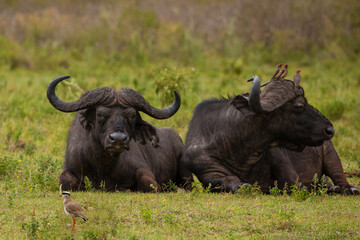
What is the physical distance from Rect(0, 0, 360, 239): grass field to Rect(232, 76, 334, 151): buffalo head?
717mm

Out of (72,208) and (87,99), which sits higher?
(87,99)

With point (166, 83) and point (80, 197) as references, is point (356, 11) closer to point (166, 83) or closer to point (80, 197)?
point (166, 83)

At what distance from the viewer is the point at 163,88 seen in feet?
40.4

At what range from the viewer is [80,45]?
22.4 metres

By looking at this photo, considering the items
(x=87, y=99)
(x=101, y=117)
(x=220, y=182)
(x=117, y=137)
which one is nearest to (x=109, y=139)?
(x=117, y=137)

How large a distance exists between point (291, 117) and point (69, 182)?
2.57 m

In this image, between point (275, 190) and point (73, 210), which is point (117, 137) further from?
point (275, 190)

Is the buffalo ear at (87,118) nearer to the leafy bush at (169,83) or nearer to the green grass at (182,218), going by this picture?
the green grass at (182,218)

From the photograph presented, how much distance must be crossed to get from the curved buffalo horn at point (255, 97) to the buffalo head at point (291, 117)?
149 mm

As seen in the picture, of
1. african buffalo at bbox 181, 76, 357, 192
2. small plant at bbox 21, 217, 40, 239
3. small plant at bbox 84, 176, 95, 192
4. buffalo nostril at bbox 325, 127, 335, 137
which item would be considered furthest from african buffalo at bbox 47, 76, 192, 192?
small plant at bbox 21, 217, 40, 239

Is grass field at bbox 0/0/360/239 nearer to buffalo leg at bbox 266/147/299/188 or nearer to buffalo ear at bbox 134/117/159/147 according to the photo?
buffalo leg at bbox 266/147/299/188

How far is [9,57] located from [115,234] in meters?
14.6

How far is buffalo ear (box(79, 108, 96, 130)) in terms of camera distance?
732 cm

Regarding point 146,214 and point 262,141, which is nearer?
point 146,214
